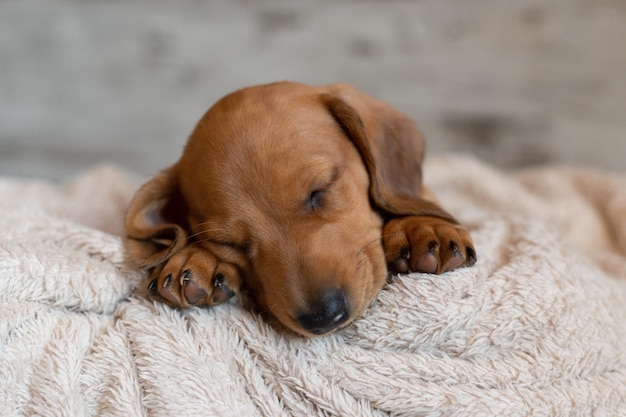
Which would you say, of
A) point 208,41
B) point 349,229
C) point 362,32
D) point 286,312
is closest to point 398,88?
point 362,32

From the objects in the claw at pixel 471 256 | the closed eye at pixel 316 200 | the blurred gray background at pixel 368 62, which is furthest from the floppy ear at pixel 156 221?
the blurred gray background at pixel 368 62

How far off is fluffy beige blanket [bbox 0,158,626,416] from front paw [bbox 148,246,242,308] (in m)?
0.05

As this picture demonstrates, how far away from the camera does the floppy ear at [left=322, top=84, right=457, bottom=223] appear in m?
2.00

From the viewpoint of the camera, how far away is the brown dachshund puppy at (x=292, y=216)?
5.61 feet

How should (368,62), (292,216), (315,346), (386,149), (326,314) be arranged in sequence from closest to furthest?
(326,314)
(315,346)
(292,216)
(386,149)
(368,62)

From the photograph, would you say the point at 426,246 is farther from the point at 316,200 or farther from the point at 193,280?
the point at 193,280

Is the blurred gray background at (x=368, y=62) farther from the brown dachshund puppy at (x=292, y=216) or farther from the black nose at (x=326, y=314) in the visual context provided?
the black nose at (x=326, y=314)

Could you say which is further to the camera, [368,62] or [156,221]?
[368,62]

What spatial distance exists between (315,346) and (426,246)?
432 mm

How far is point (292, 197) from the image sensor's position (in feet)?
5.95

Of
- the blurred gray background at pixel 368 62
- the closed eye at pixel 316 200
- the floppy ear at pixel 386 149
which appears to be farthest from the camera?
the blurred gray background at pixel 368 62

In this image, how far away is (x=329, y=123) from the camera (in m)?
2.06

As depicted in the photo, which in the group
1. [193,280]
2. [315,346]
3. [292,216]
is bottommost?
[315,346]

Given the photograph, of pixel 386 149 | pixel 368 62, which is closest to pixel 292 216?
pixel 386 149
